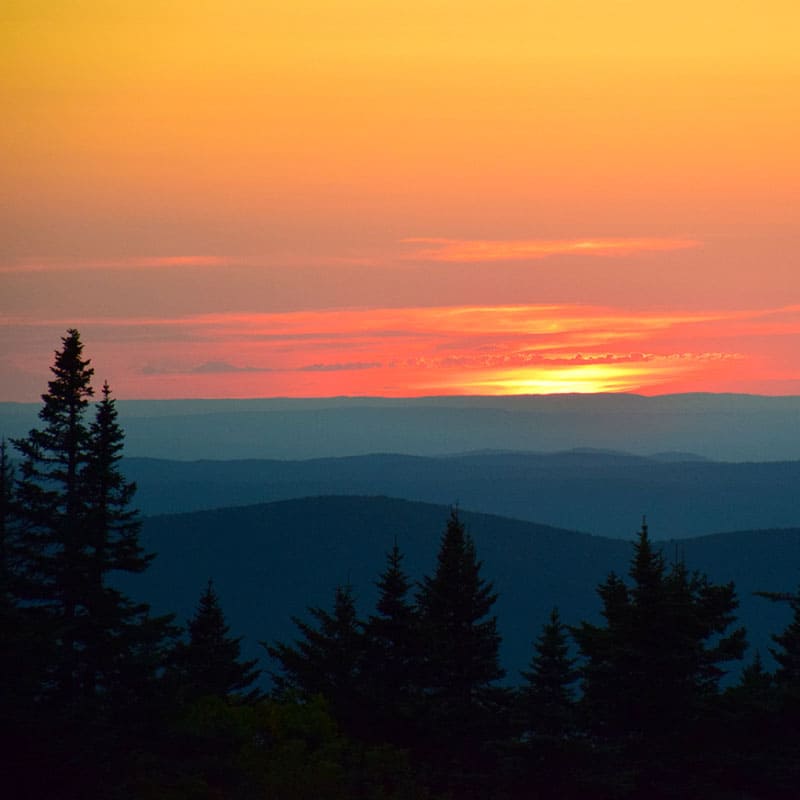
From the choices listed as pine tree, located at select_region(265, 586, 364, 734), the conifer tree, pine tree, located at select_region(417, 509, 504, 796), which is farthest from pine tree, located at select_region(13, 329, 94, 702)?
pine tree, located at select_region(417, 509, 504, 796)

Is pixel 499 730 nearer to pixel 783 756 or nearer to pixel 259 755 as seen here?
pixel 783 756

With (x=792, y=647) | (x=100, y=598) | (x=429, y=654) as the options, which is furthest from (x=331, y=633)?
(x=792, y=647)

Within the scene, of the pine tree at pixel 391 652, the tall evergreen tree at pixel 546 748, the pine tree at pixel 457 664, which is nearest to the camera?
the tall evergreen tree at pixel 546 748

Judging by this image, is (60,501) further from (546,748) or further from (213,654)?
(213,654)

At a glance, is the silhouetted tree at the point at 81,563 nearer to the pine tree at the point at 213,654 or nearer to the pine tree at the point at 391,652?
the pine tree at the point at 391,652

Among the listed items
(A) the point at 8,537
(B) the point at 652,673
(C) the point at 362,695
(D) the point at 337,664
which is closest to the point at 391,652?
(D) the point at 337,664

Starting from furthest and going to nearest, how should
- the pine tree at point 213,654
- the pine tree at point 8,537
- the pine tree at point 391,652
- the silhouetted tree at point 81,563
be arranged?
the pine tree at point 213,654, the pine tree at point 391,652, the pine tree at point 8,537, the silhouetted tree at point 81,563

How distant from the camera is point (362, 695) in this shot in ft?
111

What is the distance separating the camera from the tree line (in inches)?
827

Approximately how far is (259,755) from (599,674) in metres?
9.91

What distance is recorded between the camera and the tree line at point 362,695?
21000 mm

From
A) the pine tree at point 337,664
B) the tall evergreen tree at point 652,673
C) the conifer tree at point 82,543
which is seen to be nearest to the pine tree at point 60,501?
the conifer tree at point 82,543

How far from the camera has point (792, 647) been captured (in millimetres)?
45625

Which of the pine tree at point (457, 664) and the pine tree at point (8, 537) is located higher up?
the pine tree at point (8, 537)
